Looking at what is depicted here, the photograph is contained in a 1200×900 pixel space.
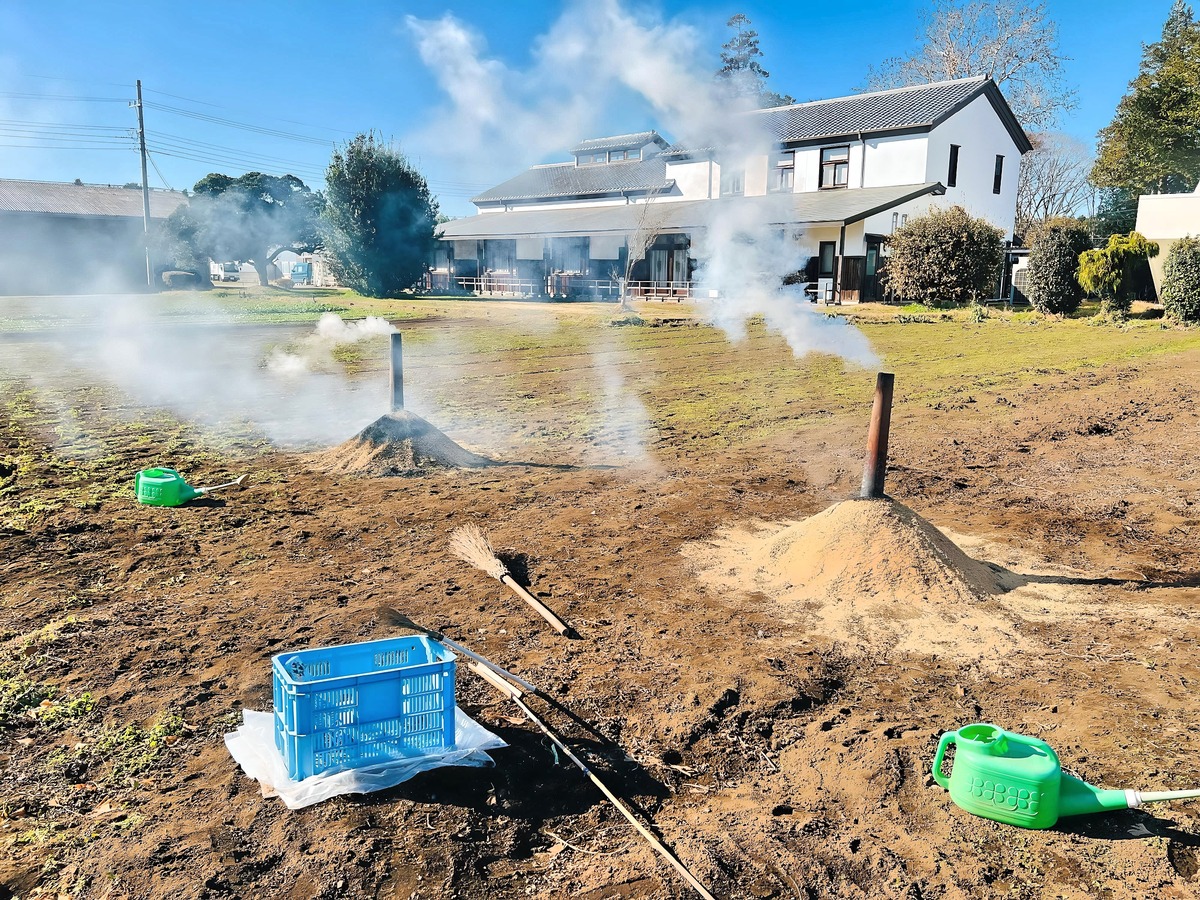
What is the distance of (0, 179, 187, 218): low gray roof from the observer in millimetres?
42281

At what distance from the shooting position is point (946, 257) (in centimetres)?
2353

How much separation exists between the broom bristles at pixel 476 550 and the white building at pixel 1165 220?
24.6 metres

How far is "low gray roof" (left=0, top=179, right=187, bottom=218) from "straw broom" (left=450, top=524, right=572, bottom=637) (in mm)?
44991

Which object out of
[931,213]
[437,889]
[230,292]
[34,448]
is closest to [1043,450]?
[437,889]

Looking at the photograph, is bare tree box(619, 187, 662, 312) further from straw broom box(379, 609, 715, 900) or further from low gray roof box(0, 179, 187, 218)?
low gray roof box(0, 179, 187, 218)

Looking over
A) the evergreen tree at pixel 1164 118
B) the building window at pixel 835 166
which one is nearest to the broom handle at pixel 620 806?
the building window at pixel 835 166

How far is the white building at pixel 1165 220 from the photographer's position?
80.0 feet

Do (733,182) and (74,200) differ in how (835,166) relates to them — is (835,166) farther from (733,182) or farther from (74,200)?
(74,200)

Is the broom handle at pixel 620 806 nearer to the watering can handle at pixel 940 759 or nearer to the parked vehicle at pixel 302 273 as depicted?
the watering can handle at pixel 940 759

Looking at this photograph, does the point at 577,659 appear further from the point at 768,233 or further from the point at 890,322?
the point at 890,322

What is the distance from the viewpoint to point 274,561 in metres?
5.76

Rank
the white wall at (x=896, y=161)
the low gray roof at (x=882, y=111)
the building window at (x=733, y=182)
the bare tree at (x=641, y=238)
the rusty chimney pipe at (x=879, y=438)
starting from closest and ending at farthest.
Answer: the rusty chimney pipe at (x=879, y=438), the building window at (x=733, y=182), the bare tree at (x=641, y=238), the white wall at (x=896, y=161), the low gray roof at (x=882, y=111)

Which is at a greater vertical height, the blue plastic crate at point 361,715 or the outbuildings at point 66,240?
the outbuildings at point 66,240

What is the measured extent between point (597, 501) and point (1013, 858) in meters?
4.76
